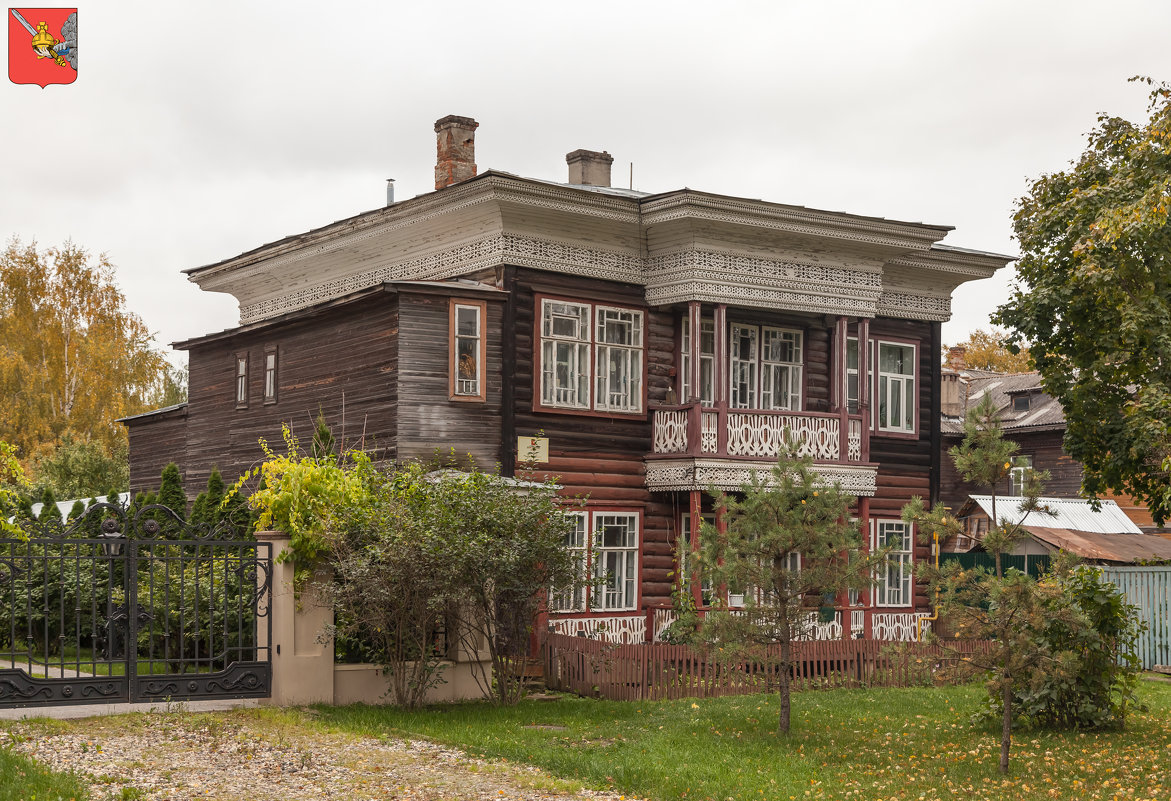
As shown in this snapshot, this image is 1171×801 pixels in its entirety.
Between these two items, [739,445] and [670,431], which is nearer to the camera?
[739,445]

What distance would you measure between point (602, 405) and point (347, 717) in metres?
9.31

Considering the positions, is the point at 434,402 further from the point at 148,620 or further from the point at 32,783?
the point at 32,783

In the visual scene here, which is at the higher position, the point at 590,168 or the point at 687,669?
the point at 590,168

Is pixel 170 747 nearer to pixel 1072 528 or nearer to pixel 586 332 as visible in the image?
pixel 586 332

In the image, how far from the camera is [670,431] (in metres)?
23.4

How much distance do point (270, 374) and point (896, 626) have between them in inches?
529

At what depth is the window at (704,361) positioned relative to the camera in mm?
24156

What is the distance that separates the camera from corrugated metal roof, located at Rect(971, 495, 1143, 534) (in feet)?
101

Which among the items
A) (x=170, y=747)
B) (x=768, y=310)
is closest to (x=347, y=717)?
(x=170, y=747)

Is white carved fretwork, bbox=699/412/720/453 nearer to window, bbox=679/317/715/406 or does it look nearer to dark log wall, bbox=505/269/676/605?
window, bbox=679/317/715/406

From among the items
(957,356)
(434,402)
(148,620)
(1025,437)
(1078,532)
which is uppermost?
(957,356)

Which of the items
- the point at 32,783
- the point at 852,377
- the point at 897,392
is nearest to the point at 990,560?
the point at 897,392

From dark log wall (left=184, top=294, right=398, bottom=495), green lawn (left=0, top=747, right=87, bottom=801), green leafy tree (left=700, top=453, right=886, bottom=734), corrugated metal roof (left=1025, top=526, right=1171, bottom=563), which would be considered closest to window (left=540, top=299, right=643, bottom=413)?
dark log wall (left=184, top=294, right=398, bottom=495)

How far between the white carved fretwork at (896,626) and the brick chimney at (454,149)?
470 inches
